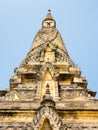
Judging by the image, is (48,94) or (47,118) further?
(48,94)

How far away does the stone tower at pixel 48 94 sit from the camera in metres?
14.7

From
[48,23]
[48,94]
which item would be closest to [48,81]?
[48,94]

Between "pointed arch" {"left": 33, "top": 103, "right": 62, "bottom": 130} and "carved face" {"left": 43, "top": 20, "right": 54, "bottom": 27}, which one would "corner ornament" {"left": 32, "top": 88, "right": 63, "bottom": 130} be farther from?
"carved face" {"left": 43, "top": 20, "right": 54, "bottom": 27}

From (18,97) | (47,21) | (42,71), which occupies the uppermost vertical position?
(47,21)

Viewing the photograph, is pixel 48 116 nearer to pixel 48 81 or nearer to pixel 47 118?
pixel 47 118

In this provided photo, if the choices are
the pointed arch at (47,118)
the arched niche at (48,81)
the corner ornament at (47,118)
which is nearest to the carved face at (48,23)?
the arched niche at (48,81)

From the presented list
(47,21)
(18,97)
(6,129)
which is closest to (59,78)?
(18,97)

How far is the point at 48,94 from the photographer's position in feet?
50.4

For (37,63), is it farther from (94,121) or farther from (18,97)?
(94,121)

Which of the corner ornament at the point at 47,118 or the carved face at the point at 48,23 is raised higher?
the carved face at the point at 48,23

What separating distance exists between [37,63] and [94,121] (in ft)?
24.2

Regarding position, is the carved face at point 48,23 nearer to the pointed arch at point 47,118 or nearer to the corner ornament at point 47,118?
the corner ornament at point 47,118

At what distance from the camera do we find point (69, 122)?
15766mm

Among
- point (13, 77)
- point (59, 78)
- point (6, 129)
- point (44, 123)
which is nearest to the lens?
point (44, 123)
